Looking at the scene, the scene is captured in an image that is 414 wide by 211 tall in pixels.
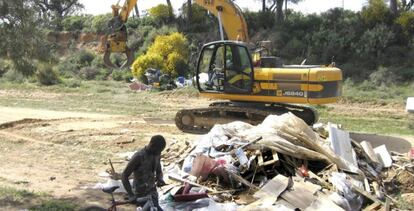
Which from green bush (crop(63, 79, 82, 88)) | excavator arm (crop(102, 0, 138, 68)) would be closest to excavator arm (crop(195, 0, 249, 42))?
excavator arm (crop(102, 0, 138, 68))

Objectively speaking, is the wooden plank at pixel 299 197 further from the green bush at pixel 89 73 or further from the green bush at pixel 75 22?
the green bush at pixel 75 22

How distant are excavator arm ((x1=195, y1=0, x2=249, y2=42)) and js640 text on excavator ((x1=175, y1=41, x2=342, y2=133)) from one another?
1514 millimetres

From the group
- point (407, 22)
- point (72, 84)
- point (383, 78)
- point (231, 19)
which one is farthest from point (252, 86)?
point (407, 22)

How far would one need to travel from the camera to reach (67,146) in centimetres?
1353

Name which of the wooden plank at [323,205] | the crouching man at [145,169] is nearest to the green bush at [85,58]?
the wooden plank at [323,205]

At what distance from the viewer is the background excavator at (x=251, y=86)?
46.6 feet

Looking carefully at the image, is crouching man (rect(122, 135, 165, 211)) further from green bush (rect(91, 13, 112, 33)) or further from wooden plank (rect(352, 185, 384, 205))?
green bush (rect(91, 13, 112, 33))

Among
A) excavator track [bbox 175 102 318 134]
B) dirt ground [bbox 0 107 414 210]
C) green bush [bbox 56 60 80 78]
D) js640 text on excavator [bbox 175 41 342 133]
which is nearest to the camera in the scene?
dirt ground [bbox 0 107 414 210]

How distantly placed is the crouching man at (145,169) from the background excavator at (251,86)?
763 centimetres

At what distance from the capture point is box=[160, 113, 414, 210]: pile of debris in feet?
28.2

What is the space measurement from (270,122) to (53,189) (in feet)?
13.2

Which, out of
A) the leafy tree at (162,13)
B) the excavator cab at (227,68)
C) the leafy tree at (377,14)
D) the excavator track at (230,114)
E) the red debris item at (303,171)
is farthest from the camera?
the leafy tree at (162,13)

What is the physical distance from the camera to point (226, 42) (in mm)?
14695

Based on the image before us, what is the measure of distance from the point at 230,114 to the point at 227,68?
3.99ft
